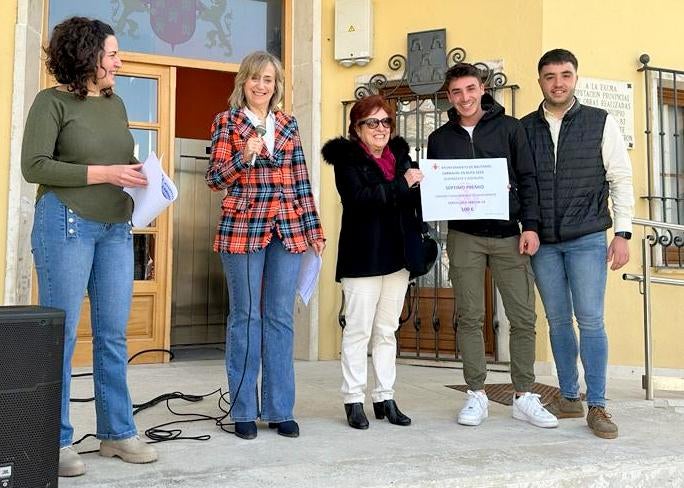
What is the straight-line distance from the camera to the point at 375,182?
2.90 metres

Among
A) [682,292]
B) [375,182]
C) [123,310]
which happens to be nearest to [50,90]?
[123,310]

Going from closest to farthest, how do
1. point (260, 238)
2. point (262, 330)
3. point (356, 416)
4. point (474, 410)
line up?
point (260, 238), point (262, 330), point (356, 416), point (474, 410)

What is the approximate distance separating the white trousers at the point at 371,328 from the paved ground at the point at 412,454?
7.8 inches

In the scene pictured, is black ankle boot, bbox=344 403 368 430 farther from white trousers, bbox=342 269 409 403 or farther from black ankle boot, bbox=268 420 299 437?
black ankle boot, bbox=268 420 299 437

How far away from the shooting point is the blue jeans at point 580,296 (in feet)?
9.72

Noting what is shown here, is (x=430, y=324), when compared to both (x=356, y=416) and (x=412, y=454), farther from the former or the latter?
(x=412, y=454)

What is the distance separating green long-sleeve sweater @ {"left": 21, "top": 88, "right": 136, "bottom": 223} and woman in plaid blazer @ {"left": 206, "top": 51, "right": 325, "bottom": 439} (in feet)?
1.49

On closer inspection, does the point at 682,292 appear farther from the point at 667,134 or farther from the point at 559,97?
the point at 559,97

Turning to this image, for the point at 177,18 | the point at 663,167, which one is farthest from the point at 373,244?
the point at 663,167

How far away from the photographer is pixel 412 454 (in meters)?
2.51

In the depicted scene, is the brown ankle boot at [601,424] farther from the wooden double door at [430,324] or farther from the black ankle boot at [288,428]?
the wooden double door at [430,324]

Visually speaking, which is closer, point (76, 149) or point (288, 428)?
point (76, 149)

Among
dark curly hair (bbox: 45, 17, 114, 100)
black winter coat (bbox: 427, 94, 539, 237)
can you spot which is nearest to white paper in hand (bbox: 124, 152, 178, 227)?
dark curly hair (bbox: 45, 17, 114, 100)

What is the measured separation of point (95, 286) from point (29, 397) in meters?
0.58
